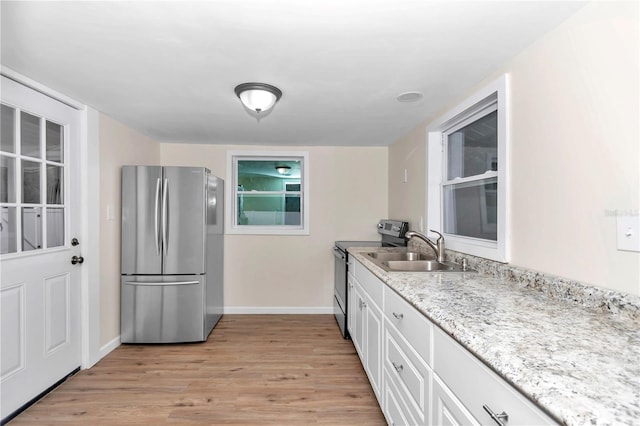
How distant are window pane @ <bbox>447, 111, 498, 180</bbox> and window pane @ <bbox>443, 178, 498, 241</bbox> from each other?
0.10 m

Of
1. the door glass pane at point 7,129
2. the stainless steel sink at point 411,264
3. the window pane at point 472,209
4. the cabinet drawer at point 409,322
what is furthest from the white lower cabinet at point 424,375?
the door glass pane at point 7,129

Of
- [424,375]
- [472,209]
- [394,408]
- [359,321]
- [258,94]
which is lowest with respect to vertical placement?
[394,408]

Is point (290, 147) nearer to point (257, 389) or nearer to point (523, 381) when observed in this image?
point (257, 389)

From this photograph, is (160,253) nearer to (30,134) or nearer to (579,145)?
(30,134)

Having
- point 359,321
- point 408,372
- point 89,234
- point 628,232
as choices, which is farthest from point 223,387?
point 628,232

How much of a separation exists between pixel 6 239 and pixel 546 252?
9.69 feet

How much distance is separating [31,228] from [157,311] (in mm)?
1270

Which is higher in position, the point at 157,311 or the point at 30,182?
the point at 30,182

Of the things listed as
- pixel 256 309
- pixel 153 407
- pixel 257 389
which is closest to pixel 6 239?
pixel 153 407

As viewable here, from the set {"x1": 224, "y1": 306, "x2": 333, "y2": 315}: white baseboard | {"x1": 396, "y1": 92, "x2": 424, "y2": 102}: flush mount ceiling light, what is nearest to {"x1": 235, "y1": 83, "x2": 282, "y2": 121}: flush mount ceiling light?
{"x1": 396, "y1": 92, "x2": 424, "y2": 102}: flush mount ceiling light

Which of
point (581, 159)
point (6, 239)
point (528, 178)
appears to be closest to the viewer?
point (581, 159)

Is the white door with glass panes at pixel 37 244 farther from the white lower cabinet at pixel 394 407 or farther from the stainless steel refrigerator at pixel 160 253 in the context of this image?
the white lower cabinet at pixel 394 407

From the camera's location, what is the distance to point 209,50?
1618mm

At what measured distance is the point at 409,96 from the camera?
2242mm
